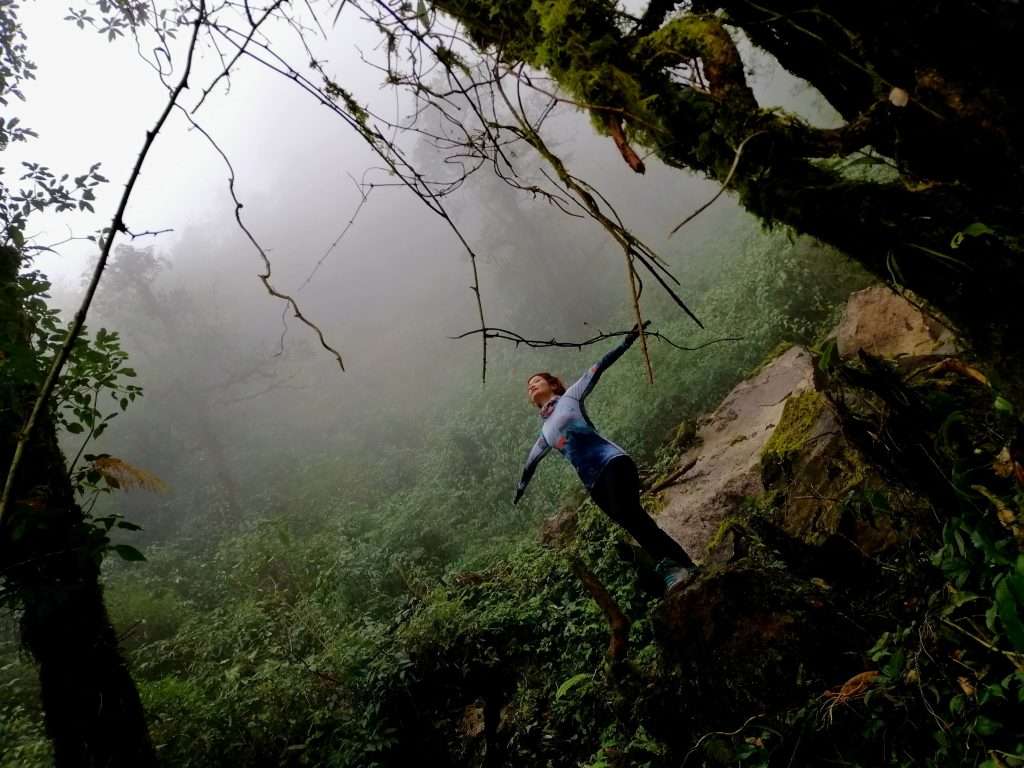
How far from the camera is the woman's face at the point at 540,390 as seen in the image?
4301 millimetres

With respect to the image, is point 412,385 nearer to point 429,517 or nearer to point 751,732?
point 429,517

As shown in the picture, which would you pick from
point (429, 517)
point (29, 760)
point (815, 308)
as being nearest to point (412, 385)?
point (429, 517)

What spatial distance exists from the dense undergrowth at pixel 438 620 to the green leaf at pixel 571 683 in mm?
31

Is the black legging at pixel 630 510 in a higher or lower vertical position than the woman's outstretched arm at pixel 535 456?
lower

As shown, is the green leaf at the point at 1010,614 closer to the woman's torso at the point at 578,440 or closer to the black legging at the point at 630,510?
the black legging at the point at 630,510

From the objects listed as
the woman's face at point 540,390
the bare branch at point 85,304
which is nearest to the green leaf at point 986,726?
the bare branch at point 85,304

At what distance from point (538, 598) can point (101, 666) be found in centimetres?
309

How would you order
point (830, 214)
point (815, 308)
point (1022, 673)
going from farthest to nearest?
point (815, 308), point (1022, 673), point (830, 214)

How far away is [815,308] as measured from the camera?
327 inches

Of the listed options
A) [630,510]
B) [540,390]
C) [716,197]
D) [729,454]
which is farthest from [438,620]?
[716,197]

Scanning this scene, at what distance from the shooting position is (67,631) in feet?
10.7

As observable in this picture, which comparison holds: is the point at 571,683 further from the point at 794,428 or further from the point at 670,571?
the point at 794,428

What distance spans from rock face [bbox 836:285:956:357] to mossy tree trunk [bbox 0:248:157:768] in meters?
6.35

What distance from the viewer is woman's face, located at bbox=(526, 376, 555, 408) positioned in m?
4.30
